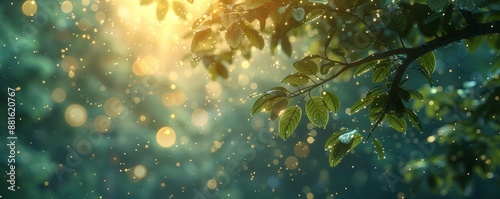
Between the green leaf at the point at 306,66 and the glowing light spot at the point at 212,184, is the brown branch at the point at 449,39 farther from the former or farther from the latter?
the glowing light spot at the point at 212,184

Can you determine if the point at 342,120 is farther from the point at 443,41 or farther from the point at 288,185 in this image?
the point at 443,41

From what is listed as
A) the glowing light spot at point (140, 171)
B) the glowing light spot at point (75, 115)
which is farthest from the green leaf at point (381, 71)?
the glowing light spot at point (140, 171)

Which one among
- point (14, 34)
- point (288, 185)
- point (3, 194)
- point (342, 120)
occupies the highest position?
point (14, 34)

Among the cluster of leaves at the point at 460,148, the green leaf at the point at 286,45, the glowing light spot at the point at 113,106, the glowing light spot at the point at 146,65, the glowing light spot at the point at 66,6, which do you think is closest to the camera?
the green leaf at the point at 286,45

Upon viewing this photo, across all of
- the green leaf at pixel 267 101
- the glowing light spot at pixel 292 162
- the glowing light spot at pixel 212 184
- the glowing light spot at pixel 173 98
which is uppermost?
the green leaf at pixel 267 101

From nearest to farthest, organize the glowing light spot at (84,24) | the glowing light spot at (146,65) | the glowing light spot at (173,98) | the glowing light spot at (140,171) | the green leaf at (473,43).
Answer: the green leaf at (473,43), the glowing light spot at (84,24), the glowing light spot at (146,65), the glowing light spot at (173,98), the glowing light spot at (140,171)

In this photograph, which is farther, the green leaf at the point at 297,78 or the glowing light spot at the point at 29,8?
the glowing light spot at the point at 29,8

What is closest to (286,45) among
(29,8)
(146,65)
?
(29,8)

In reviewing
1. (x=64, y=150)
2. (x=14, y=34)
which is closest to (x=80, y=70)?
(x=64, y=150)
